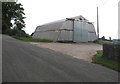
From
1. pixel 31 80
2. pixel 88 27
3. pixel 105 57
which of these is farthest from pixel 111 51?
pixel 88 27

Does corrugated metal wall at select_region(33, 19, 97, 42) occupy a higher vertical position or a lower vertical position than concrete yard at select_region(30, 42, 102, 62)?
higher

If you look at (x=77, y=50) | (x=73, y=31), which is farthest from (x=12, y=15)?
(x=77, y=50)

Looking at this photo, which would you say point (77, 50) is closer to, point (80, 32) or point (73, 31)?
point (73, 31)

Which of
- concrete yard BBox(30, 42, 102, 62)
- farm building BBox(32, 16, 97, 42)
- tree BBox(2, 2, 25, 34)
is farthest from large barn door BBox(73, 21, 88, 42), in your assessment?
tree BBox(2, 2, 25, 34)

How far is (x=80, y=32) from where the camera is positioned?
126 ft

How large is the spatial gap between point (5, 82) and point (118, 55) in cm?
898

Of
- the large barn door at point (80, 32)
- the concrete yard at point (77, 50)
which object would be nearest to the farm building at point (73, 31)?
the large barn door at point (80, 32)

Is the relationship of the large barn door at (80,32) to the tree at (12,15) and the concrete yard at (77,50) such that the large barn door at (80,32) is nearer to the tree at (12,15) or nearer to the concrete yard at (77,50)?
the concrete yard at (77,50)

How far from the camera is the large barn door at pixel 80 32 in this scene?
3772cm

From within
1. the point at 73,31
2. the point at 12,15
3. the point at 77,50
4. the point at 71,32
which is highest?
the point at 12,15

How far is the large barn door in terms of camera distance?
124 ft

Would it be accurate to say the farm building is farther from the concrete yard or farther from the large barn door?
the concrete yard

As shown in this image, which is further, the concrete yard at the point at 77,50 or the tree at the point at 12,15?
the tree at the point at 12,15

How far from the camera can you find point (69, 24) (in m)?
37.8
